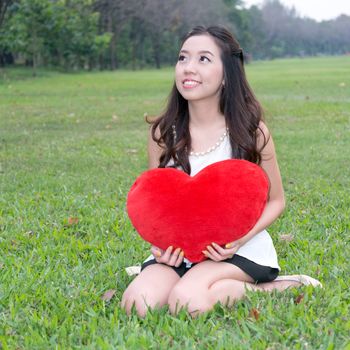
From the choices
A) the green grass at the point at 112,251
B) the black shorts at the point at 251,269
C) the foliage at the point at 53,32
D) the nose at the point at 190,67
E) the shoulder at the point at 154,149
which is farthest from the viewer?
the foliage at the point at 53,32

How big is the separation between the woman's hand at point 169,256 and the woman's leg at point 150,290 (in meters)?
0.06

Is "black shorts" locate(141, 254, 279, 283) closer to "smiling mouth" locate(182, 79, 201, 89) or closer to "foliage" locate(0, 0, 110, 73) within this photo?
"smiling mouth" locate(182, 79, 201, 89)

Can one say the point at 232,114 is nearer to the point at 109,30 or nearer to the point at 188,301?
the point at 188,301

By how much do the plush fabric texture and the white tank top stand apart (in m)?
0.17

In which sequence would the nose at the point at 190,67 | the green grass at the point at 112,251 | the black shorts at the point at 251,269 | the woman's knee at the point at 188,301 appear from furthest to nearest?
the nose at the point at 190,67 < the black shorts at the point at 251,269 < the woman's knee at the point at 188,301 < the green grass at the point at 112,251

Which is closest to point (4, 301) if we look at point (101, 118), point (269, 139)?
point (269, 139)

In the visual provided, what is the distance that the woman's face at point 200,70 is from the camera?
3.27 meters

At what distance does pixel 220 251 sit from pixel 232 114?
719 mm

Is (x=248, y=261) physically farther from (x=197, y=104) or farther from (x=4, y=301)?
(x=4, y=301)

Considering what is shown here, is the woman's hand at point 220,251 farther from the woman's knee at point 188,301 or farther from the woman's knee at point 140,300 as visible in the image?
the woman's knee at point 140,300

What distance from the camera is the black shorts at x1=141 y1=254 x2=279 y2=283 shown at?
3.16m

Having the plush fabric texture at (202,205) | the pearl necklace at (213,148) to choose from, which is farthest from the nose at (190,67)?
the plush fabric texture at (202,205)

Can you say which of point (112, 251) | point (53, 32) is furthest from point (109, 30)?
point (112, 251)

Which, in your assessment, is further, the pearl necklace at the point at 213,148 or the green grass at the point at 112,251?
the pearl necklace at the point at 213,148
